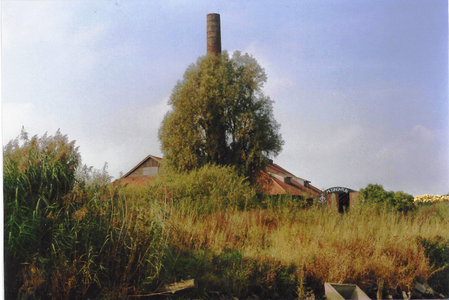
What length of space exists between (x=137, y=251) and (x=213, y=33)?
6227 mm

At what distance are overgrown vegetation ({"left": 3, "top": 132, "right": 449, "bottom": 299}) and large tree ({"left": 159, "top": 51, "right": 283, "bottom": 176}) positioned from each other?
621cm

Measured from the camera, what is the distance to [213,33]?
31.5ft

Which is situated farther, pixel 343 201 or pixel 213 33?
pixel 343 201

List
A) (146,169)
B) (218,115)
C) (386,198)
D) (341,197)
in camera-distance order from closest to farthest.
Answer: (386,198) → (341,197) → (146,169) → (218,115)

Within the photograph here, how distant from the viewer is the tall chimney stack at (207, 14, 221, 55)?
27.2 ft

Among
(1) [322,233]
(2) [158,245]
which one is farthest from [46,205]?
(1) [322,233]

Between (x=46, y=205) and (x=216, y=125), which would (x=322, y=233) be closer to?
(x=46, y=205)

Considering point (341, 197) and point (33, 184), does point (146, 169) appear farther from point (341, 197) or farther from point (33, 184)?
point (33, 184)

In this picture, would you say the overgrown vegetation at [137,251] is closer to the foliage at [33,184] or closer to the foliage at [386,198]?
the foliage at [33,184]

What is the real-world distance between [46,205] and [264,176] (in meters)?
11.0

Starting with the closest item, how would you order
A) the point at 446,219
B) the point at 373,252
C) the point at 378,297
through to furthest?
the point at 378,297
the point at 373,252
the point at 446,219

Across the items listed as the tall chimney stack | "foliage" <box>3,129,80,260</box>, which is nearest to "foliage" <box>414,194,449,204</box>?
the tall chimney stack

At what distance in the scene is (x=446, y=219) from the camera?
731 cm

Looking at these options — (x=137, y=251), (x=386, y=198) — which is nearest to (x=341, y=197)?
(x=386, y=198)
